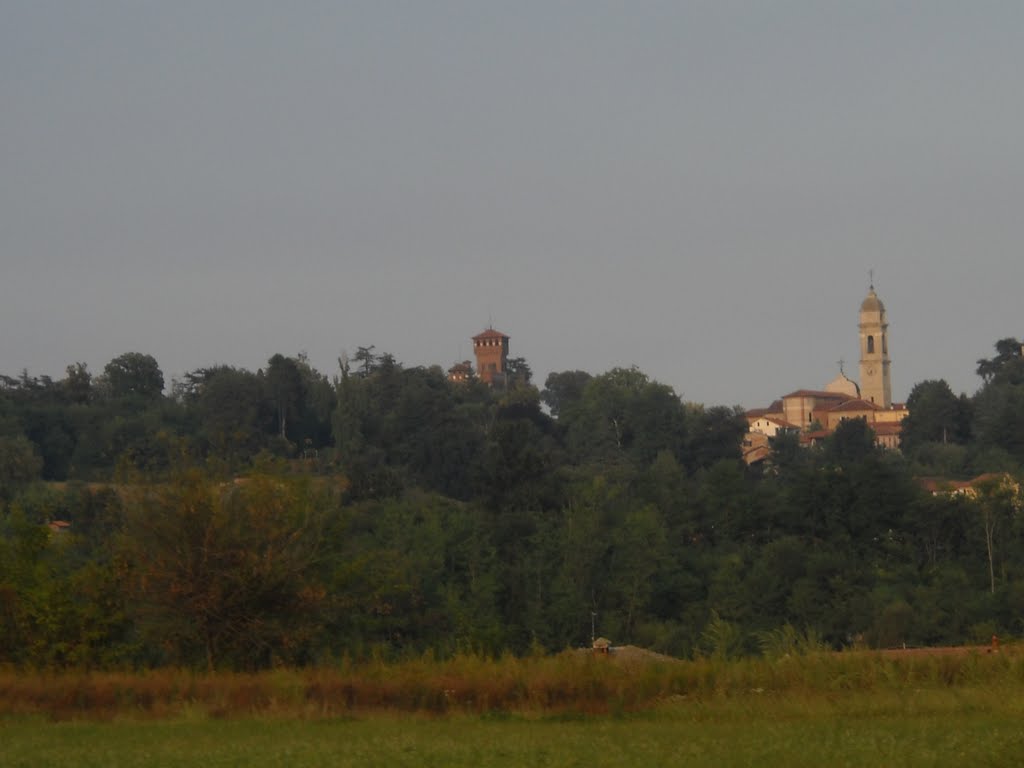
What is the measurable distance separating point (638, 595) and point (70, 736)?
3560 centimetres

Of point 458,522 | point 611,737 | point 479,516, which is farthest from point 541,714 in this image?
point 479,516

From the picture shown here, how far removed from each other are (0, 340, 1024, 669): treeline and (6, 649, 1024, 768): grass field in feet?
6.12

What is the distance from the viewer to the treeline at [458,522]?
17703mm

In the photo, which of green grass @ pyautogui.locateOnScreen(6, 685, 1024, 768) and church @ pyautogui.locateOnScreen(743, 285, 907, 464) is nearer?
green grass @ pyautogui.locateOnScreen(6, 685, 1024, 768)

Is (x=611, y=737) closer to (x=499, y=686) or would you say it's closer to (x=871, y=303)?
(x=499, y=686)

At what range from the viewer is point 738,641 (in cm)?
3469

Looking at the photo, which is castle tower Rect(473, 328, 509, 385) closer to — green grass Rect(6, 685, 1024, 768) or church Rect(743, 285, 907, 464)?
church Rect(743, 285, 907, 464)

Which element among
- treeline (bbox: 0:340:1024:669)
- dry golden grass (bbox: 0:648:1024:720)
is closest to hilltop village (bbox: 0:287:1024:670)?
treeline (bbox: 0:340:1024:669)

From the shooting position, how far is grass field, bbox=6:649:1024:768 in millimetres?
11211

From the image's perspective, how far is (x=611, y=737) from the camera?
12.1 meters

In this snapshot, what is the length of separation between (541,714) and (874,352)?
120268 mm

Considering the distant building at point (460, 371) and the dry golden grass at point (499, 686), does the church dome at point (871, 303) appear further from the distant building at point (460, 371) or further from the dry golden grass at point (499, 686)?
the dry golden grass at point (499, 686)

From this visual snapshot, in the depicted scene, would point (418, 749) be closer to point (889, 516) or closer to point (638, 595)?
point (638, 595)

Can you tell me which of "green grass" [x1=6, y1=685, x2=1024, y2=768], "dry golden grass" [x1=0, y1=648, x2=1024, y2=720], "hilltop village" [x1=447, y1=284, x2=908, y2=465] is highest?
"hilltop village" [x1=447, y1=284, x2=908, y2=465]
